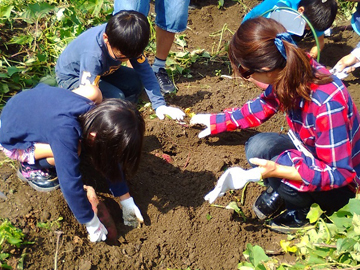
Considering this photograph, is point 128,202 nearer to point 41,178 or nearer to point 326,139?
point 41,178

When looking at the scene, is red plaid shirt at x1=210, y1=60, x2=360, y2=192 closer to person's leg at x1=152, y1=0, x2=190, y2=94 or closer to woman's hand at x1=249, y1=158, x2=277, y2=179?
woman's hand at x1=249, y1=158, x2=277, y2=179

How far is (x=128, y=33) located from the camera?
8.07 feet

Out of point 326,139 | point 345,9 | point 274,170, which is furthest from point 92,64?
point 345,9

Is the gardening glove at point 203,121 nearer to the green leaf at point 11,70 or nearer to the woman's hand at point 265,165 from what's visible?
the woman's hand at point 265,165

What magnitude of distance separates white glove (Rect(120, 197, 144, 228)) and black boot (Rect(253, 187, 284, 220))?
684 millimetres

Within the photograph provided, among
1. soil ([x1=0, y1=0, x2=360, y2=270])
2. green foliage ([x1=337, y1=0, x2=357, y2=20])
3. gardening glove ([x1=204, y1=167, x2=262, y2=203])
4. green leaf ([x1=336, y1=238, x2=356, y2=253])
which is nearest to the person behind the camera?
green leaf ([x1=336, y1=238, x2=356, y2=253])

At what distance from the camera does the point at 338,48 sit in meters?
4.27

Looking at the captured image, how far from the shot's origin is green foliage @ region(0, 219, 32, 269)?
1.93m

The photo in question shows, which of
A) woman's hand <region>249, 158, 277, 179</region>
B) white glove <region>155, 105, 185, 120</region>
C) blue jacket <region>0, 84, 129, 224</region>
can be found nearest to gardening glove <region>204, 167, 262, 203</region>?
woman's hand <region>249, 158, 277, 179</region>

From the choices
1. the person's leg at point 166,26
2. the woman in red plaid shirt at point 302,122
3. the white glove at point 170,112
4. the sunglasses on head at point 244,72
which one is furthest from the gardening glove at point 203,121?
the sunglasses on head at point 244,72

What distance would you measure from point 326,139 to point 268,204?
0.65 metres

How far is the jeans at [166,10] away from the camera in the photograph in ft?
10.1

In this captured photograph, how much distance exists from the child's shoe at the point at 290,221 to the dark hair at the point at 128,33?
1.26 meters

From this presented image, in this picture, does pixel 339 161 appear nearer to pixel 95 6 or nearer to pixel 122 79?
pixel 122 79
